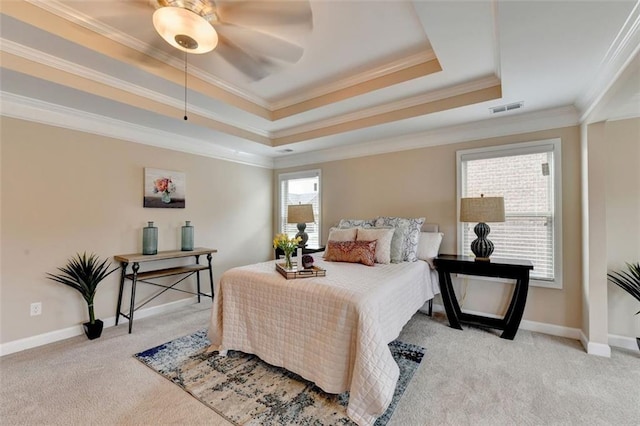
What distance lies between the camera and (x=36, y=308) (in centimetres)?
269

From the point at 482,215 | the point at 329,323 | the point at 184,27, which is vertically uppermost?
the point at 184,27

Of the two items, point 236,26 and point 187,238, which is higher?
point 236,26

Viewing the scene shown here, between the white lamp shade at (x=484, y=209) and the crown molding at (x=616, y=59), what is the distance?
110 centimetres

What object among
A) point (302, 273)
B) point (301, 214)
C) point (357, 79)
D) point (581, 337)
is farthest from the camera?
point (301, 214)

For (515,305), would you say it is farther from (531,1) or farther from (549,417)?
(531,1)

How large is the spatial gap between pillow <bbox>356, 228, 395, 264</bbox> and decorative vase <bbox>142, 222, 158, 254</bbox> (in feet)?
8.13

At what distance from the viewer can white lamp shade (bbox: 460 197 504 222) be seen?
9.31ft

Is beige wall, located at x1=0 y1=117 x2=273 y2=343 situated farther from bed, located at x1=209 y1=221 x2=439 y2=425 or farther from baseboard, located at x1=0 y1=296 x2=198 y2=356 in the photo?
bed, located at x1=209 y1=221 x2=439 y2=425

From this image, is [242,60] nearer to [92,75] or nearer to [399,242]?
[92,75]

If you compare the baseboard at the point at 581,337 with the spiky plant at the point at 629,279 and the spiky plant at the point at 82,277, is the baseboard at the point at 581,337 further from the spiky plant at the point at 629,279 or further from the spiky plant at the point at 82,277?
the spiky plant at the point at 82,277

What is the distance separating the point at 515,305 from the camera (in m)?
2.79

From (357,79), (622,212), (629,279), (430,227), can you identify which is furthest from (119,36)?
(629,279)

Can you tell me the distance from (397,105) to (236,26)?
196 centimetres

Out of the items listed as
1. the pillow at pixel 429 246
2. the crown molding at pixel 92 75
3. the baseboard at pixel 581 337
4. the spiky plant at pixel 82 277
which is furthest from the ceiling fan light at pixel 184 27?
the baseboard at pixel 581 337
